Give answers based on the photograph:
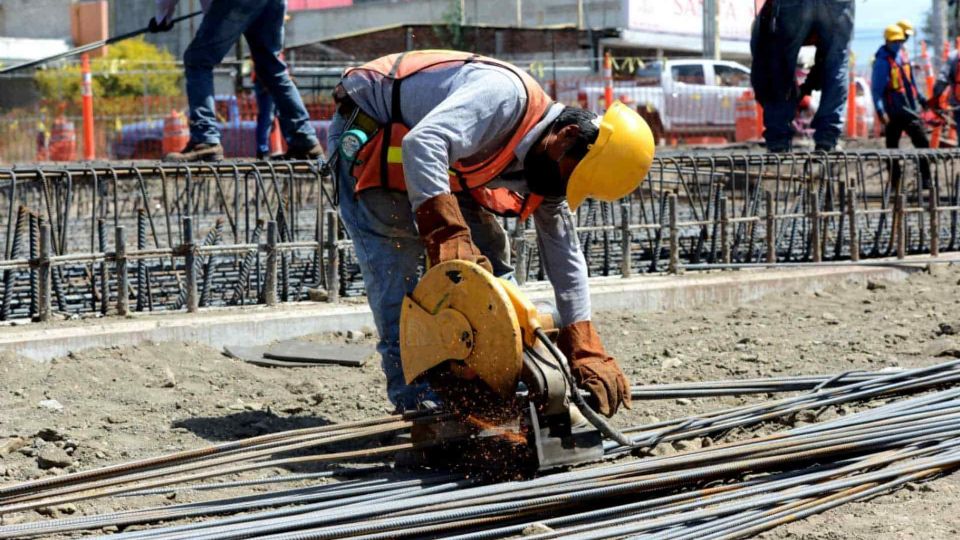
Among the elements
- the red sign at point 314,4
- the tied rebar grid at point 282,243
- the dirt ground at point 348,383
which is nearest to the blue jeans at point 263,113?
the tied rebar grid at point 282,243

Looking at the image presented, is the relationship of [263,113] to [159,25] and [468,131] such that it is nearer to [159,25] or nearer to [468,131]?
[159,25]

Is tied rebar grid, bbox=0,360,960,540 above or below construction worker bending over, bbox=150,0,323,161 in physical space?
below

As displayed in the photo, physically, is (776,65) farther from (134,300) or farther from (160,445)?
(160,445)

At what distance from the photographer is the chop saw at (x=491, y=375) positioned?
4.06 m

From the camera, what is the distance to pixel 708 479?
4.22 metres

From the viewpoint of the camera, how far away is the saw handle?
4.18 m

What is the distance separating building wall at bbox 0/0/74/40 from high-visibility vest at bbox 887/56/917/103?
30.5 m

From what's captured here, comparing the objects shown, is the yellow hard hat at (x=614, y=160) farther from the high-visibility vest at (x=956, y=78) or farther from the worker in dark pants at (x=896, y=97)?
the high-visibility vest at (x=956, y=78)

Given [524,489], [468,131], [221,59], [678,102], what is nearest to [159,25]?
[221,59]

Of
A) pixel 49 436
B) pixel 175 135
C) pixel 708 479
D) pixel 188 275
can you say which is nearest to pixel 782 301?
pixel 188 275

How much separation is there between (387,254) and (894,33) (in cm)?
1255

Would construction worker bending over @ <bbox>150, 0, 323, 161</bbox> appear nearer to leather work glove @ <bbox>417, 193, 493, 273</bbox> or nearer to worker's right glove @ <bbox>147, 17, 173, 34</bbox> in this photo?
worker's right glove @ <bbox>147, 17, 173, 34</bbox>

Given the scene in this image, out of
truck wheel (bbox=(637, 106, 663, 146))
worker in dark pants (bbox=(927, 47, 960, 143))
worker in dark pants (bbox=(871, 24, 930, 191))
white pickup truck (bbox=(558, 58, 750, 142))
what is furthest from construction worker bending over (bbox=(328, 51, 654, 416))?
white pickup truck (bbox=(558, 58, 750, 142))

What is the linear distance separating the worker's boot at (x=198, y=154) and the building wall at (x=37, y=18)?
33477 mm
